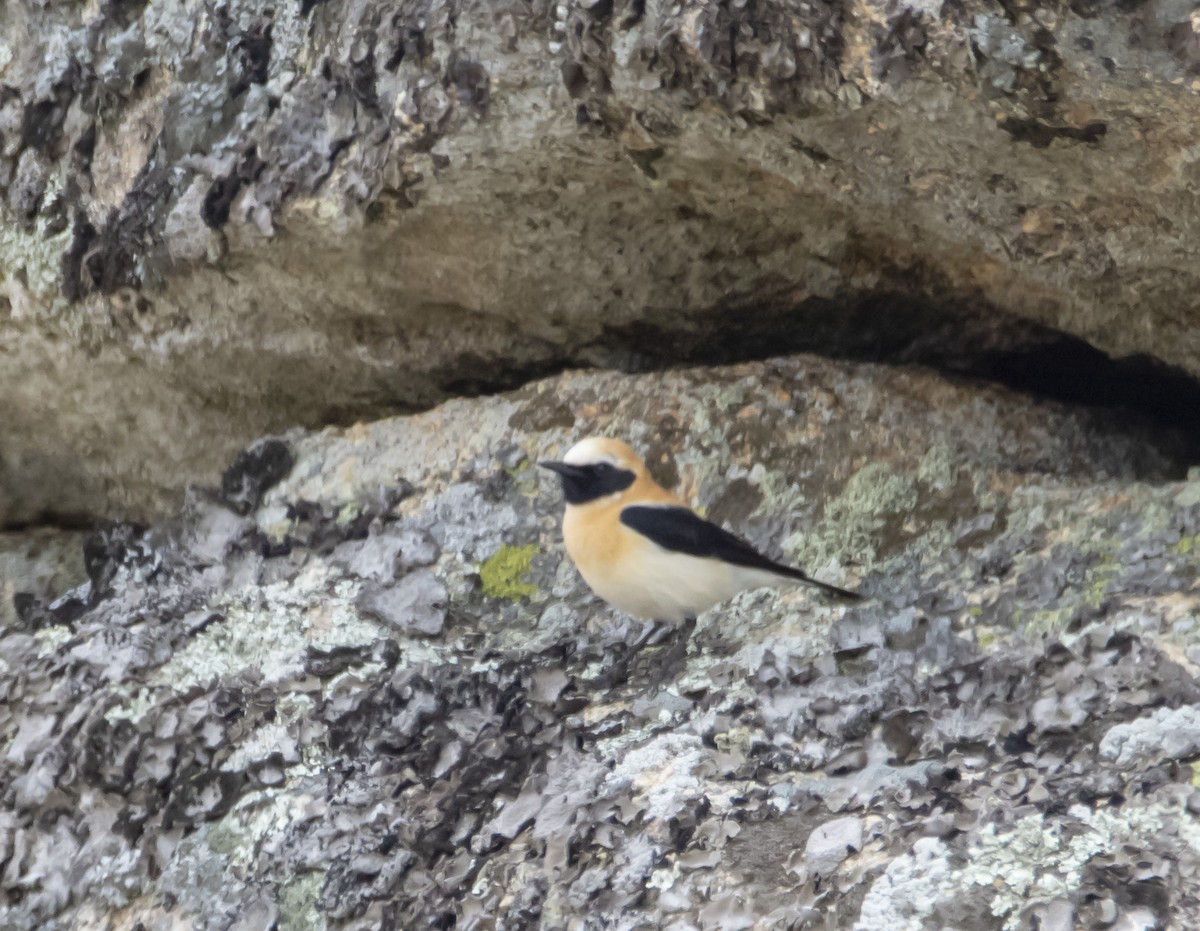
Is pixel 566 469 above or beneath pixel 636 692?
above

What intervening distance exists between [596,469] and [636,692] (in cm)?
83

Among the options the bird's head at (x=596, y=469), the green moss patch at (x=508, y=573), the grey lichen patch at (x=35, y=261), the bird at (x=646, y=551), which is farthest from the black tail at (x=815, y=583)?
the grey lichen patch at (x=35, y=261)

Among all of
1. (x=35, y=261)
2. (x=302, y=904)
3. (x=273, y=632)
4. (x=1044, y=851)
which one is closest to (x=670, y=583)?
(x=273, y=632)

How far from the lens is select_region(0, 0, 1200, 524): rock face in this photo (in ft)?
10.8

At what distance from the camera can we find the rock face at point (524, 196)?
3.28m

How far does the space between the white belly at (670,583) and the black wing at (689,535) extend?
0.08 ft

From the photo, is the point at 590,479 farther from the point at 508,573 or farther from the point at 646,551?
the point at 508,573

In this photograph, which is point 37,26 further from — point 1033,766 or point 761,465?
point 1033,766

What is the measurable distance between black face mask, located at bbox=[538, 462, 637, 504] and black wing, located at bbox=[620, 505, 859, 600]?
0.32ft

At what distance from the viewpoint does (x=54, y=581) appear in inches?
220

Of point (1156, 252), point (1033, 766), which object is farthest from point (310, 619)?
point (1156, 252)

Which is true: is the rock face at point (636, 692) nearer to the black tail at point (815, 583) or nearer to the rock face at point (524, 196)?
the black tail at point (815, 583)

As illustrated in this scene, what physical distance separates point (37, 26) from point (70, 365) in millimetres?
1192

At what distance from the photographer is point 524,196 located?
4.19 meters
